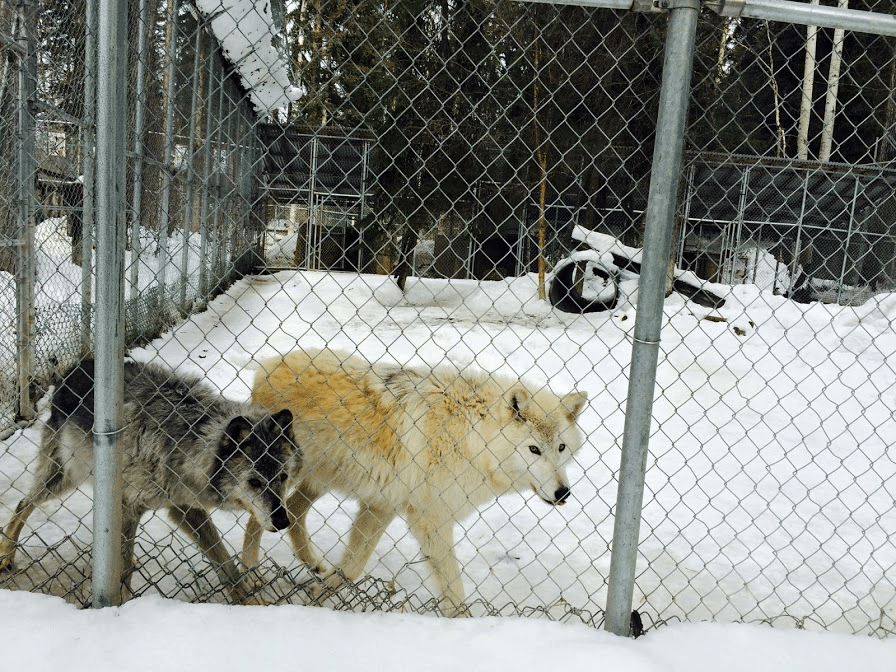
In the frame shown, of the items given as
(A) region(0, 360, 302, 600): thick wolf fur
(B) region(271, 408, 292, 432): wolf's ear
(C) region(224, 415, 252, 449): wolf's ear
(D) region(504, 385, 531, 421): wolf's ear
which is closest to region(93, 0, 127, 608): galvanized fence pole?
(A) region(0, 360, 302, 600): thick wolf fur

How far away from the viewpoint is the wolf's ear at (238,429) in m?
2.91

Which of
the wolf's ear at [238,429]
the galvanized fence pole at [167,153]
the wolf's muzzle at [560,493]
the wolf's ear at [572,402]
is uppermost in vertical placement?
the galvanized fence pole at [167,153]

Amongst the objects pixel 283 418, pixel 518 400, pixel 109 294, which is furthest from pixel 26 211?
pixel 518 400

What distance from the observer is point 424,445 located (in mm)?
3051

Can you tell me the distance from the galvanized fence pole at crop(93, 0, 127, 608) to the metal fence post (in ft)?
5.68

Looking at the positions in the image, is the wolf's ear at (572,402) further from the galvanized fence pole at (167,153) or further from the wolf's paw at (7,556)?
the galvanized fence pole at (167,153)

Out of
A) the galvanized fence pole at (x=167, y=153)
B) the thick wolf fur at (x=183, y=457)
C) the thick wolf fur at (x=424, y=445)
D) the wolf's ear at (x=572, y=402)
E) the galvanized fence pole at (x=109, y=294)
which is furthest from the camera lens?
the galvanized fence pole at (x=167, y=153)

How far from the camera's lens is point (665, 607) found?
3.23m

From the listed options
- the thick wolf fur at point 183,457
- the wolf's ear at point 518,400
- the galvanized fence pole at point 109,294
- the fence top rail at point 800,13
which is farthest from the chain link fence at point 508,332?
the wolf's ear at point 518,400

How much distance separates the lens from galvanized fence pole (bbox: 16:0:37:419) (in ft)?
13.6

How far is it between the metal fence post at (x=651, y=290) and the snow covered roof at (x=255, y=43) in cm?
409

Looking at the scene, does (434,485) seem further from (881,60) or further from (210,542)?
(881,60)

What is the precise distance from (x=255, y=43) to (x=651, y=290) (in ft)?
16.5

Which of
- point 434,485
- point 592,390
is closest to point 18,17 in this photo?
point 434,485
